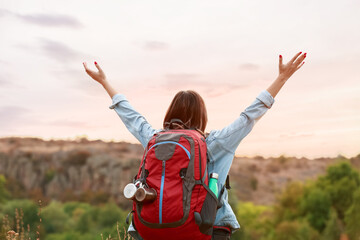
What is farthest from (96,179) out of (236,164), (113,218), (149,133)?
(149,133)

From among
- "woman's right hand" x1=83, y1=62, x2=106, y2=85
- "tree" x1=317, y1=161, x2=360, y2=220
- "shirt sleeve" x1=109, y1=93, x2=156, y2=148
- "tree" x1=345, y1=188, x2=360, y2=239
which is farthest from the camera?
"tree" x1=317, y1=161, x2=360, y2=220

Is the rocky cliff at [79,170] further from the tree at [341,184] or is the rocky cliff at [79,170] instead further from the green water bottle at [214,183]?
the green water bottle at [214,183]

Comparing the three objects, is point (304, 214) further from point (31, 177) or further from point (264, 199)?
point (31, 177)

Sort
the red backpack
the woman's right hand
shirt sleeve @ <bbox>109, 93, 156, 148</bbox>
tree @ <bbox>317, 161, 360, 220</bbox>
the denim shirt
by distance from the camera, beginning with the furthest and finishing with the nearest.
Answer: tree @ <bbox>317, 161, 360, 220</bbox> → the woman's right hand → shirt sleeve @ <bbox>109, 93, 156, 148</bbox> → the denim shirt → the red backpack

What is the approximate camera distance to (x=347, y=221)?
3203 centimetres

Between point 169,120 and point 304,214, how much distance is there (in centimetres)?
3910

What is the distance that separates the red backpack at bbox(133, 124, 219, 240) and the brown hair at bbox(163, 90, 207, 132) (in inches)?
5.7

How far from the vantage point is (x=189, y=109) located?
3.19 m

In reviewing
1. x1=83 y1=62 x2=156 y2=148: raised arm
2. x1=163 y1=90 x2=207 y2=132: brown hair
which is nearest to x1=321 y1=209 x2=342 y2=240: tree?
x1=83 y1=62 x2=156 y2=148: raised arm

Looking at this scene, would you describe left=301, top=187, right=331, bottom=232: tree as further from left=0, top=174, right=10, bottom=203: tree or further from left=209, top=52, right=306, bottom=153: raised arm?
left=209, top=52, right=306, bottom=153: raised arm

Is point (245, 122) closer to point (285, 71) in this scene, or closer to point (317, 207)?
point (285, 71)

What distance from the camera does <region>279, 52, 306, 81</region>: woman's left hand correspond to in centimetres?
343

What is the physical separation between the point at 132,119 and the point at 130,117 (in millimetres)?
26

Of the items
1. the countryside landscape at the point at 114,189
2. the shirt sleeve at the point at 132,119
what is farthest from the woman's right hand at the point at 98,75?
the countryside landscape at the point at 114,189
